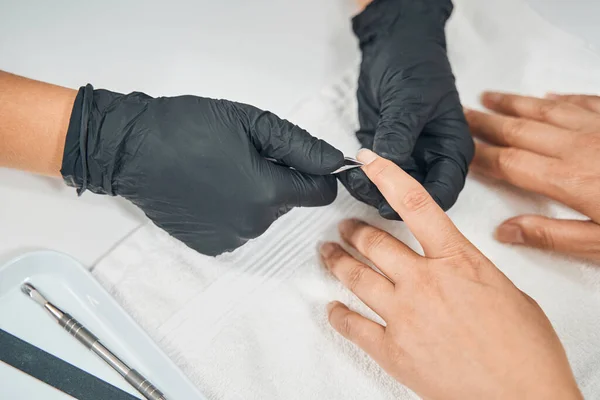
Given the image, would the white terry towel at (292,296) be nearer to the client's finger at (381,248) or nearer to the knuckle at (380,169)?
the client's finger at (381,248)

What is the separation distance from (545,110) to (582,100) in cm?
9

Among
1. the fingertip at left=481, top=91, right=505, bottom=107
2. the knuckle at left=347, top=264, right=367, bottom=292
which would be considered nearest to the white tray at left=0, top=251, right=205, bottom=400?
the knuckle at left=347, top=264, right=367, bottom=292

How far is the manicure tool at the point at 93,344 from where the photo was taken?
33.8 inches

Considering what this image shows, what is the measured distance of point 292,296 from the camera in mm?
940

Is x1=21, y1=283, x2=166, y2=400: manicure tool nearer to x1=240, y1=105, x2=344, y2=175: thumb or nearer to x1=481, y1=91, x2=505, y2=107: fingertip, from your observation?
x1=240, y1=105, x2=344, y2=175: thumb

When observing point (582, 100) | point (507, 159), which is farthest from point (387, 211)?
point (582, 100)

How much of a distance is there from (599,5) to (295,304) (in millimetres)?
1044

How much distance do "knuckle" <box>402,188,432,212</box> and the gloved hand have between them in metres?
0.14

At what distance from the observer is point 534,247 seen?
99 cm

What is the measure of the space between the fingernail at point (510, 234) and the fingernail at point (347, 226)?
274mm

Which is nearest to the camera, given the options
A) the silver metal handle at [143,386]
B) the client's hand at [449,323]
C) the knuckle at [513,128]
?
the client's hand at [449,323]

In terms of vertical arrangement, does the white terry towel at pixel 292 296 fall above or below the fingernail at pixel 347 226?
below

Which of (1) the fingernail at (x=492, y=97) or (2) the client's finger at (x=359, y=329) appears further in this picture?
(1) the fingernail at (x=492, y=97)

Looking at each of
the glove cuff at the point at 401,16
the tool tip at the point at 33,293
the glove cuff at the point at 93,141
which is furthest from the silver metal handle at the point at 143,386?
the glove cuff at the point at 401,16
